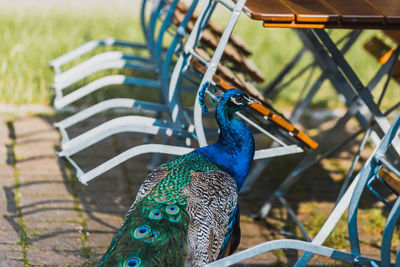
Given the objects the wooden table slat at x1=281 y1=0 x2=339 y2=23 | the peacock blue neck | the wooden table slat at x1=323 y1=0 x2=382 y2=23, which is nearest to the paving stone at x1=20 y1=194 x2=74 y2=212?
the peacock blue neck

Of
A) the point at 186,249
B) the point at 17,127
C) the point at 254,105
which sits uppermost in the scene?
the point at 254,105

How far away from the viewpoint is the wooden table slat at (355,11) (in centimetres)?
305

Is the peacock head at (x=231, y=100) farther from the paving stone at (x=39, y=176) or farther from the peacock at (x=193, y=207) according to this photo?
the paving stone at (x=39, y=176)

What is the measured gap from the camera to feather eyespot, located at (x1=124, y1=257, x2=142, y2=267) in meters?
2.30

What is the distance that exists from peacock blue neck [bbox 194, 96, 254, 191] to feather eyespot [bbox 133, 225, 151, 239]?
0.65 m

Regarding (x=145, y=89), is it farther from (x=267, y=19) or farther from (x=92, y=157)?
(x=267, y=19)

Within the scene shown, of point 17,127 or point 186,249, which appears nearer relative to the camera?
point 186,249

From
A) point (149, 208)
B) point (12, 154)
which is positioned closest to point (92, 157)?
point (12, 154)

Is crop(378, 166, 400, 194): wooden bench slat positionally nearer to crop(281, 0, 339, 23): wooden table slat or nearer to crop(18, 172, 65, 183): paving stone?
crop(281, 0, 339, 23): wooden table slat

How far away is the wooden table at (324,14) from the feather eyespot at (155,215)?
0.96 m

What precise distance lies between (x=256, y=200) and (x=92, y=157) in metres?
1.22

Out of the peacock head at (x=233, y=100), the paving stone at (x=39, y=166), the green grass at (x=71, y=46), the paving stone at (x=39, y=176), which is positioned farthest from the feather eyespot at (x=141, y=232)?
the green grass at (x=71, y=46)

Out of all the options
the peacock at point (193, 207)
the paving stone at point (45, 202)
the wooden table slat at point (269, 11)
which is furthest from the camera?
the paving stone at point (45, 202)

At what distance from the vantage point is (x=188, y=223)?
2580 mm
